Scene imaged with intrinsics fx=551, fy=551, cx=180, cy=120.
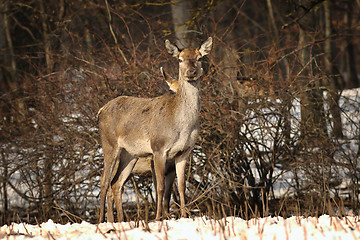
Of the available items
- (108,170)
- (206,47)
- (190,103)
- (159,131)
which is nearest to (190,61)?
(206,47)

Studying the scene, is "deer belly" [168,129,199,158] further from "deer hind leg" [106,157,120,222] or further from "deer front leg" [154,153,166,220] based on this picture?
"deer hind leg" [106,157,120,222]

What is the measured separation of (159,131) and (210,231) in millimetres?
2200

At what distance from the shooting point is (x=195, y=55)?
6.91m

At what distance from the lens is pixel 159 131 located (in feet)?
23.5

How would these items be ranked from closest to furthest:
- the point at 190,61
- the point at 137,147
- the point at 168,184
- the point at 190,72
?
the point at 190,72, the point at 190,61, the point at 137,147, the point at 168,184

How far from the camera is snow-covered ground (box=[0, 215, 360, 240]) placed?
497 centimetres

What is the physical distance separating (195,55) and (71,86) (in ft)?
14.0

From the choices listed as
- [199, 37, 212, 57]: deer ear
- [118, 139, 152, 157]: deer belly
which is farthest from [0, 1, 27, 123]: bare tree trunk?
[199, 37, 212, 57]: deer ear

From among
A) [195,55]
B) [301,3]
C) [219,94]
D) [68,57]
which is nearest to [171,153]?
[195,55]

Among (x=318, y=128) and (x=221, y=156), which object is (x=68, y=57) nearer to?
(x=221, y=156)

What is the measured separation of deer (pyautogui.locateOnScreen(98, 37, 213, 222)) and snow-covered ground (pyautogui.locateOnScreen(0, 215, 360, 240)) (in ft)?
3.99

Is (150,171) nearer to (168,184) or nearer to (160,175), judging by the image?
(168,184)

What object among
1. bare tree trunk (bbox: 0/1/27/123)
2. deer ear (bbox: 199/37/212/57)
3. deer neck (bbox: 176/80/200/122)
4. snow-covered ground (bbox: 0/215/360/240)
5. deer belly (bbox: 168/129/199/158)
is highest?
bare tree trunk (bbox: 0/1/27/123)

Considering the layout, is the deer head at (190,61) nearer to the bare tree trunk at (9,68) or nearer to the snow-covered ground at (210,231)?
the snow-covered ground at (210,231)
